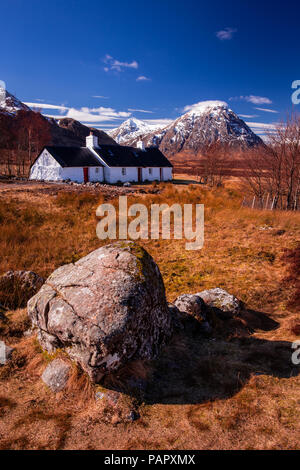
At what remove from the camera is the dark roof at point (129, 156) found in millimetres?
35806

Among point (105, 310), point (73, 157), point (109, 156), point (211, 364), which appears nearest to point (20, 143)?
point (73, 157)

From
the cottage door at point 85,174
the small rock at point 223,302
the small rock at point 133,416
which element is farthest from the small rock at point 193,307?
the cottage door at point 85,174

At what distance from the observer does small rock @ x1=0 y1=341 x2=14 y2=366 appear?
4855mm

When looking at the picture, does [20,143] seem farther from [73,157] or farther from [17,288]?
[17,288]

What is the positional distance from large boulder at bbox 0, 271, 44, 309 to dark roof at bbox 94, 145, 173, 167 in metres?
28.5

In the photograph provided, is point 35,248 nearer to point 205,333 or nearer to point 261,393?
point 205,333

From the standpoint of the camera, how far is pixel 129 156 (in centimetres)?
3838

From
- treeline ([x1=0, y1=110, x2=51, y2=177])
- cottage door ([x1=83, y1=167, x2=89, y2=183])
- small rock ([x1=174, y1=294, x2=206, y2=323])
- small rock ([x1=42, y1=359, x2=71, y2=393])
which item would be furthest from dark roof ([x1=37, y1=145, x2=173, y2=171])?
small rock ([x1=42, y1=359, x2=71, y2=393])

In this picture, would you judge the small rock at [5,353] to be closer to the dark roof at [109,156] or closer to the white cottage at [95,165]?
the white cottage at [95,165]

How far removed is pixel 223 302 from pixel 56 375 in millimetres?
4202

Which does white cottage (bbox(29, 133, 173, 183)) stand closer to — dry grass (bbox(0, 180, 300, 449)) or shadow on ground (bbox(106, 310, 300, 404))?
dry grass (bbox(0, 180, 300, 449))

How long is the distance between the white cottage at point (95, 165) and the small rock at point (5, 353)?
29.0 meters

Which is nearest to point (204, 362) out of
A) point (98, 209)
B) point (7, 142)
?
point (98, 209)

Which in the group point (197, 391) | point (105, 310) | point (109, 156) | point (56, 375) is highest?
point (109, 156)
